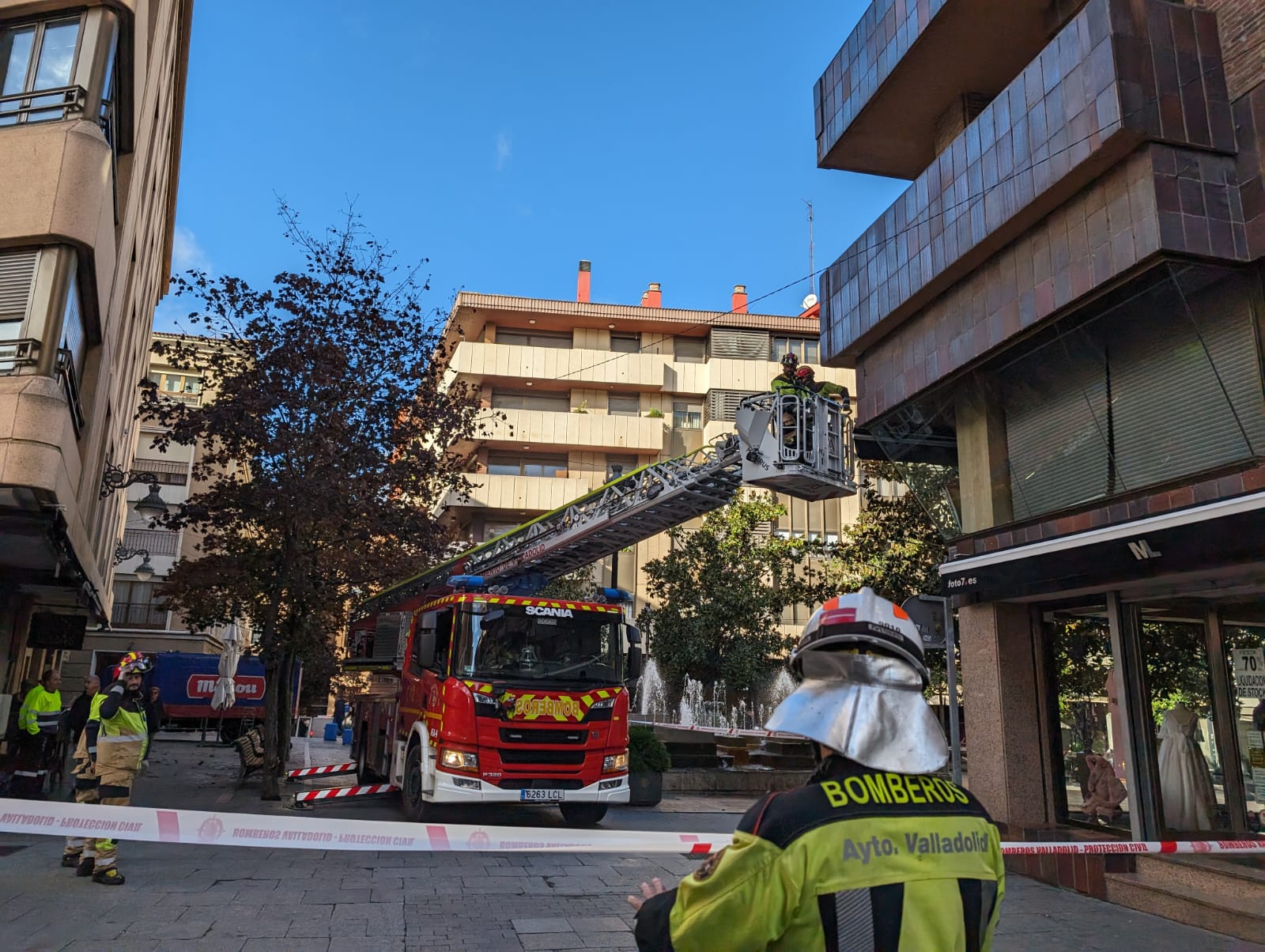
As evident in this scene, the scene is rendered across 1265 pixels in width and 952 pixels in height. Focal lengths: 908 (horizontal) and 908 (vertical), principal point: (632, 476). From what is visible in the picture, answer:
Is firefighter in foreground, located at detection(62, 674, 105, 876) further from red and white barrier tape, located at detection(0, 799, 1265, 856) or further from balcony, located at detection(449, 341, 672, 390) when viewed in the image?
balcony, located at detection(449, 341, 672, 390)

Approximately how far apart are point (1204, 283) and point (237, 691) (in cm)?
2766

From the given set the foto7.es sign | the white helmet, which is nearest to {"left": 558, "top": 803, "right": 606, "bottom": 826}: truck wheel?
the white helmet

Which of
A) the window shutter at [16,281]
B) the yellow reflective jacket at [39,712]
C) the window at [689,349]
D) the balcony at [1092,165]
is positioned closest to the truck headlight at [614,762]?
the balcony at [1092,165]

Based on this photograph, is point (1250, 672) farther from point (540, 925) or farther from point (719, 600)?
point (719, 600)

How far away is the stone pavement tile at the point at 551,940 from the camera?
611 centimetres

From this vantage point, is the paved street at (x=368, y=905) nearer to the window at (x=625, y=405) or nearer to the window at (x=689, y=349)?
the window at (x=625, y=405)

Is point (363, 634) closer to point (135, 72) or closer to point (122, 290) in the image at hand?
point (122, 290)

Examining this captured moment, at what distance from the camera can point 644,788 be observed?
46.2ft

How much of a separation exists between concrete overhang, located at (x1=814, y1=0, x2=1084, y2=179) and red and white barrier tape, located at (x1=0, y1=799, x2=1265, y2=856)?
32.3 ft

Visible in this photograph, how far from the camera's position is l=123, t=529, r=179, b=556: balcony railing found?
125 feet

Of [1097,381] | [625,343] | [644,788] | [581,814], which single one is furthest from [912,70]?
Answer: [625,343]

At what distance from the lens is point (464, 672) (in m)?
10.6

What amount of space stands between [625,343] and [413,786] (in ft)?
101

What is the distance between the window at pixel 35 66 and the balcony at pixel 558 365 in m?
27.2
